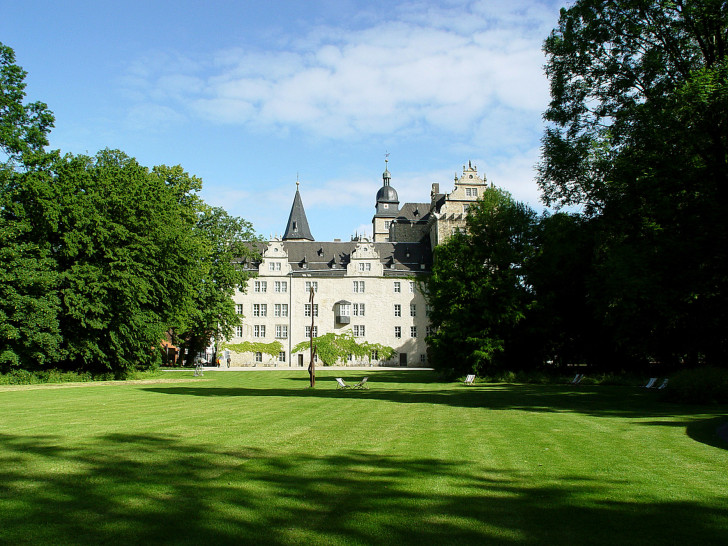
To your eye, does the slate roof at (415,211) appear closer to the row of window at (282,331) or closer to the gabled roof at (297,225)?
the gabled roof at (297,225)

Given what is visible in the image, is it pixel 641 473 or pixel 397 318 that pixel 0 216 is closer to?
pixel 641 473

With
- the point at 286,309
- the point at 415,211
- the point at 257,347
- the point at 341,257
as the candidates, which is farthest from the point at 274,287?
the point at 415,211

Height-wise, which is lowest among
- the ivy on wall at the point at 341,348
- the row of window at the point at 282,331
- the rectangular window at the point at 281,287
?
the ivy on wall at the point at 341,348

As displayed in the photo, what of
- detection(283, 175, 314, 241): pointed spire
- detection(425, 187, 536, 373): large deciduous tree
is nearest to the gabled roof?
detection(283, 175, 314, 241): pointed spire

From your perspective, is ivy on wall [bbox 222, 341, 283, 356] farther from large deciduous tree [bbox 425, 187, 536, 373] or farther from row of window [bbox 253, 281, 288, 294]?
large deciduous tree [bbox 425, 187, 536, 373]

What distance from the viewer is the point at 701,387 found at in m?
18.9

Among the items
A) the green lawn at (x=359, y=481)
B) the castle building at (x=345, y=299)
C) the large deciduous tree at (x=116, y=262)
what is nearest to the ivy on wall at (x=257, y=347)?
the castle building at (x=345, y=299)

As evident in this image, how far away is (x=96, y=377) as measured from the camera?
35.2m

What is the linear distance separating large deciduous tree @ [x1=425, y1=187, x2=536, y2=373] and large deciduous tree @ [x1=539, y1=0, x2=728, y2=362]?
249 inches

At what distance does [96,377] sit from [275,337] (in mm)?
31743

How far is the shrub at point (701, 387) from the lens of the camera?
1847 cm

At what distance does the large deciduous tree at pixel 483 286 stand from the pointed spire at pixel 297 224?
51.0 metres

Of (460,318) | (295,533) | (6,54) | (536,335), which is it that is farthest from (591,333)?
(6,54)

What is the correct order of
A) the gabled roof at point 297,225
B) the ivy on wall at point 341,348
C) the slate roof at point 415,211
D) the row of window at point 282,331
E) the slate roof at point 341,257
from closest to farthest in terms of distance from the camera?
1. the ivy on wall at point 341,348
2. the row of window at point 282,331
3. the slate roof at point 341,257
4. the gabled roof at point 297,225
5. the slate roof at point 415,211
